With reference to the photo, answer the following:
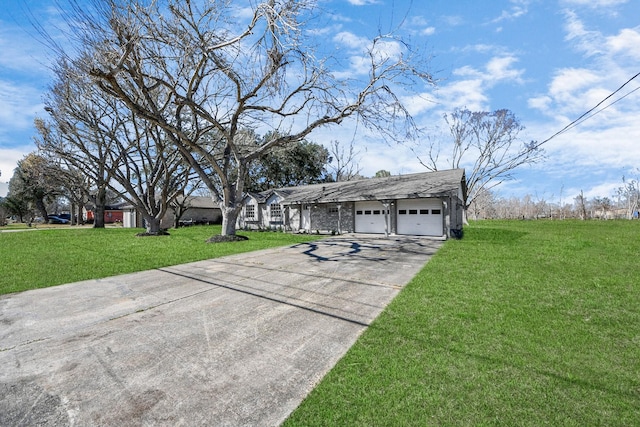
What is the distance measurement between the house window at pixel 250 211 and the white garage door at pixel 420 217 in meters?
13.6

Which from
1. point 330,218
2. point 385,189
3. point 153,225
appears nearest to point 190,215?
point 153,225

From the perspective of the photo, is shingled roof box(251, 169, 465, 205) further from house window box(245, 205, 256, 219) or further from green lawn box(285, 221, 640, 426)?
green lawn box(285, 221, 640, 426)

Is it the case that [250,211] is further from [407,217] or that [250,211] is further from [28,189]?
[28,189]

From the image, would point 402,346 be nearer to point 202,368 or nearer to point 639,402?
point 639,402

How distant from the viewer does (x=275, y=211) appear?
23.4 meters

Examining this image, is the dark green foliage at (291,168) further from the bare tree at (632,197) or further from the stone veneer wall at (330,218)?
the bare tree at (632,197)

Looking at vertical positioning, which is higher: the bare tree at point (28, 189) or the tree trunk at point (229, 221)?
the bare tree at point (28, 189)

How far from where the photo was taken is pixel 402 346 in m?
3.22

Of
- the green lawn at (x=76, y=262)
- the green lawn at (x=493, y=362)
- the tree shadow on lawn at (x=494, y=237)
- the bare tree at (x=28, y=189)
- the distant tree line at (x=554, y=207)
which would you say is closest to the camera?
the green lawn at (x=493, y=362)

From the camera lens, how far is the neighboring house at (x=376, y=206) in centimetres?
1495

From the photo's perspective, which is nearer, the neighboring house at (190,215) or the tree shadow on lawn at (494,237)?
the tree shadow on lawn at (494,237)

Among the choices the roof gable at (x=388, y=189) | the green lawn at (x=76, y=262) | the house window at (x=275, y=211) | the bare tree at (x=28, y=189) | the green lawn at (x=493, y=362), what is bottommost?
the green lawn at (x=493, y=362)

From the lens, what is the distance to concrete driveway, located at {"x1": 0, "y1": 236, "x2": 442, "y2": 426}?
7.62ft

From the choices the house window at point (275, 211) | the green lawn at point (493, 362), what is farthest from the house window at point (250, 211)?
the green lawn at point (493, 362)
